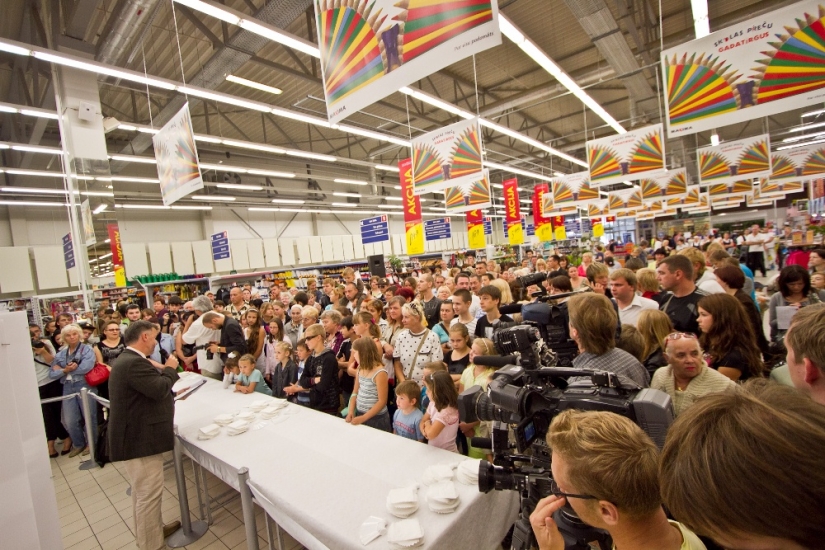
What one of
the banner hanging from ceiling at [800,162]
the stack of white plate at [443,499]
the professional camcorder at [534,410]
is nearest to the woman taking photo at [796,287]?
the professional camcorder at [534,410]

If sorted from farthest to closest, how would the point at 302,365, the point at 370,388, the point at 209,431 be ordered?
1. the point at 302,365
2. the point at 370,388
3. the point at 209,431

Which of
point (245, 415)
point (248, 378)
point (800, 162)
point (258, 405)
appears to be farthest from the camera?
point (800, 162)

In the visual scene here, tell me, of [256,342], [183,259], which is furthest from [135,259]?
[256,342]

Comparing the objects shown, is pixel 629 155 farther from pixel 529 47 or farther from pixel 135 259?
pixel 135 259

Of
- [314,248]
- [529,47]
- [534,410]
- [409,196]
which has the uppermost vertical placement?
[529,47]

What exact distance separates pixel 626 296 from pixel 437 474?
2368 millimetres

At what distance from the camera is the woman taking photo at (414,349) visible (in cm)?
339

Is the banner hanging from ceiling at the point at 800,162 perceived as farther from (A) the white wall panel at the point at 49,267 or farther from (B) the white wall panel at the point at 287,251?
(A) the white wall panel at the point at 49,267

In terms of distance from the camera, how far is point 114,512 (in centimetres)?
363

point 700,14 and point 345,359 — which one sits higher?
point 700,14

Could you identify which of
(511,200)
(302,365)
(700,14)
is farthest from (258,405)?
(511,200)

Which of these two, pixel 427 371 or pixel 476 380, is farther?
pixel 427 371

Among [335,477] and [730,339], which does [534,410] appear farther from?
[730,339]

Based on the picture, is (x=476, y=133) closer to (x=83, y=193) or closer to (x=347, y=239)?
(x=83, y=193)
